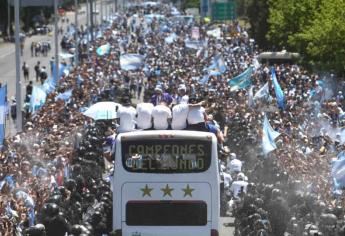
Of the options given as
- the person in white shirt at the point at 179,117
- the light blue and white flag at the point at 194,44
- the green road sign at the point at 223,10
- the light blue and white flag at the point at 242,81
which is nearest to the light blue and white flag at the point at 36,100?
the light blue and white flag at the point at 242,81

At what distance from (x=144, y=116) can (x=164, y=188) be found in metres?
1.30

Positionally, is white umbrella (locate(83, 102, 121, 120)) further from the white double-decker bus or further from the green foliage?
the green foliage

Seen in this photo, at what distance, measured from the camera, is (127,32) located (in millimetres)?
91188

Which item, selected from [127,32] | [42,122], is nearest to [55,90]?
[42,122]

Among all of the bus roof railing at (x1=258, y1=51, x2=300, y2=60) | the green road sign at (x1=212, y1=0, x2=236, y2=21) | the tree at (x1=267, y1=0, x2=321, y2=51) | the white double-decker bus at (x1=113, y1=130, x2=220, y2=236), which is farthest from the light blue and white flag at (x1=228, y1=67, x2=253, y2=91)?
the green road sign at (x1=212, y1=0, x2=236, y2=21)

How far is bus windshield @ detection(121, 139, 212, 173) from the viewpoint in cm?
1577

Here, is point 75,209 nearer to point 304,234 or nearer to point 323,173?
point 304,234

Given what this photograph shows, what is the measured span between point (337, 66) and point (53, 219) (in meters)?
32.1

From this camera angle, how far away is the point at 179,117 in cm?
1658

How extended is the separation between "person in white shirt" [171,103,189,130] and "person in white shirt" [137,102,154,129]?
37 centimetres

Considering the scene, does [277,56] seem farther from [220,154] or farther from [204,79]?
[220,154]

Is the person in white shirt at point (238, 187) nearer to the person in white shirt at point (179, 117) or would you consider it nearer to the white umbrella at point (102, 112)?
the person in white shirt at point (179, 117)

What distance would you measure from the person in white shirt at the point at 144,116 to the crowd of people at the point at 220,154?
0.09 feet

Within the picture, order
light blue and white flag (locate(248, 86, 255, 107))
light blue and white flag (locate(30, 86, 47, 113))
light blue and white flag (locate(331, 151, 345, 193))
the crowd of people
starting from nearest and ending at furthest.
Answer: the crowd of people, light blue and white flag (locate(331, 151, 345, 193)), light blue and white flag (locate(30, 86, 47, 113)), light blue and white flag (locate(248, 86, 255, 107))
